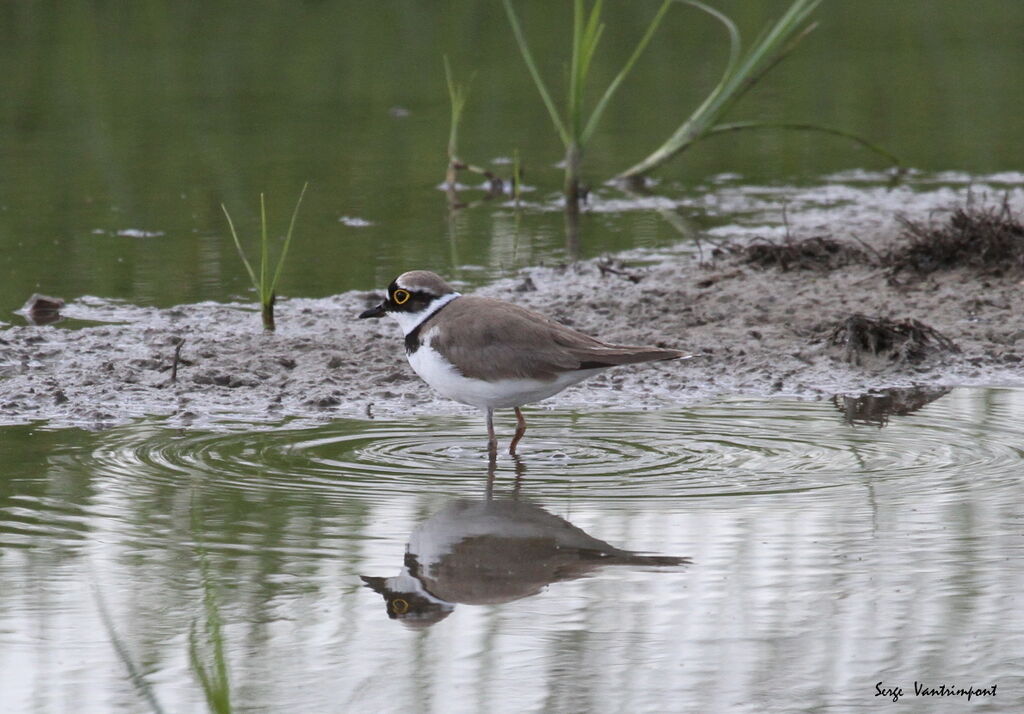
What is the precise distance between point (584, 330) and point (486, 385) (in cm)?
221

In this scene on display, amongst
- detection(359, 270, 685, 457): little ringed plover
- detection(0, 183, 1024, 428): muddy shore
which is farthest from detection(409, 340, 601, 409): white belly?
detection(0, 183, 1024, 428): muddy shore

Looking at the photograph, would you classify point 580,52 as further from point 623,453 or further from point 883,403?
point 623,453

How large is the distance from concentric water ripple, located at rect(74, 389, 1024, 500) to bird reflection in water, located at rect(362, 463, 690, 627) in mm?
393

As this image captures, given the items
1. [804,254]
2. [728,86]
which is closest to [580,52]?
[728,86]

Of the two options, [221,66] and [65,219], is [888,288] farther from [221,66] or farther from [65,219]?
[221,66]

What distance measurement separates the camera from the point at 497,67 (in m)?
18.7

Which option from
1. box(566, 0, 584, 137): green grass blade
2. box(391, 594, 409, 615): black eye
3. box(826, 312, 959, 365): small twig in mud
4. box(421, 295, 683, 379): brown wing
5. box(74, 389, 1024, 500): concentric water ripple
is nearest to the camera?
box(391, 594, 409, 615): black eye

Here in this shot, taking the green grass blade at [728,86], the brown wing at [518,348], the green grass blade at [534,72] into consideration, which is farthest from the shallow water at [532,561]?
the green grass blade at [534,72]

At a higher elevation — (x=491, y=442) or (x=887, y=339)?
Answer: (x=887, y=339)

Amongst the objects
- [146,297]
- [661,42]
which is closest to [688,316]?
[146,297]

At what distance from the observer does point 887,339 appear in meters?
8.33

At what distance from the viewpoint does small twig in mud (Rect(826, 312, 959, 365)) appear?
8.28 m

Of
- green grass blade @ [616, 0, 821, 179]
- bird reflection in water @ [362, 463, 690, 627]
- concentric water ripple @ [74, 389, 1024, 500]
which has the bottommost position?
bird reflection in water @ [362, 463, 690, 627]

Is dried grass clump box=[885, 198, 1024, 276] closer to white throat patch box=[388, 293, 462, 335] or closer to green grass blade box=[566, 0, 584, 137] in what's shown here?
green grass blade box=[566, 0, 584, 137]
